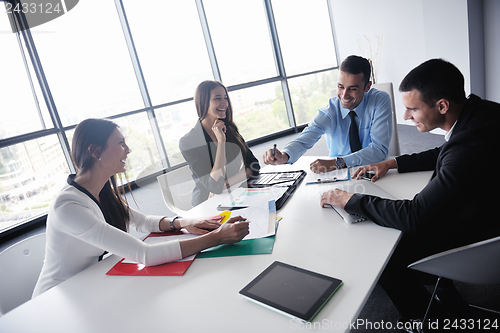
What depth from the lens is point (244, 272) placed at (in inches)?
39.3

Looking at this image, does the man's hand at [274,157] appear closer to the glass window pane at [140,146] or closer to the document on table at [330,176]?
the document on table at [330,176]

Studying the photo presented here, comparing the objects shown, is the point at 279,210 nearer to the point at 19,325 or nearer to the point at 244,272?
the point at 244,272

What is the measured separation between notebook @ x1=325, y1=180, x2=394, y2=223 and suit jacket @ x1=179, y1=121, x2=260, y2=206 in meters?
0.67

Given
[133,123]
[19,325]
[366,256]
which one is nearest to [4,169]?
[133,123]

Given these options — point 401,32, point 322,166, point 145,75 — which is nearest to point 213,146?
point 322,166

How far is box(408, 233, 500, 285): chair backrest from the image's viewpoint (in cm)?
98

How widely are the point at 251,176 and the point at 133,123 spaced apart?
3.41 m

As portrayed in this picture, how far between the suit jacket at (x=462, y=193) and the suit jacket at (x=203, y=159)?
1079mm

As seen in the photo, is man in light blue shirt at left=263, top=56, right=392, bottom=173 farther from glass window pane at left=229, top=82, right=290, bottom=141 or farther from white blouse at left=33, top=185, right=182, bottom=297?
glass window pane at left=229, top=82, right=290, bottom=141

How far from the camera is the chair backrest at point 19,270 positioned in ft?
4.26

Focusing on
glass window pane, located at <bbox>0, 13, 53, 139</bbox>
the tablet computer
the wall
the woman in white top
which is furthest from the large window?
the tablet computer

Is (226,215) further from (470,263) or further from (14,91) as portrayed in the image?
(14,91)

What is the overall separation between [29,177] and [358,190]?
4.18 meters

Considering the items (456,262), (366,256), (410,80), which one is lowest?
(456,262)
